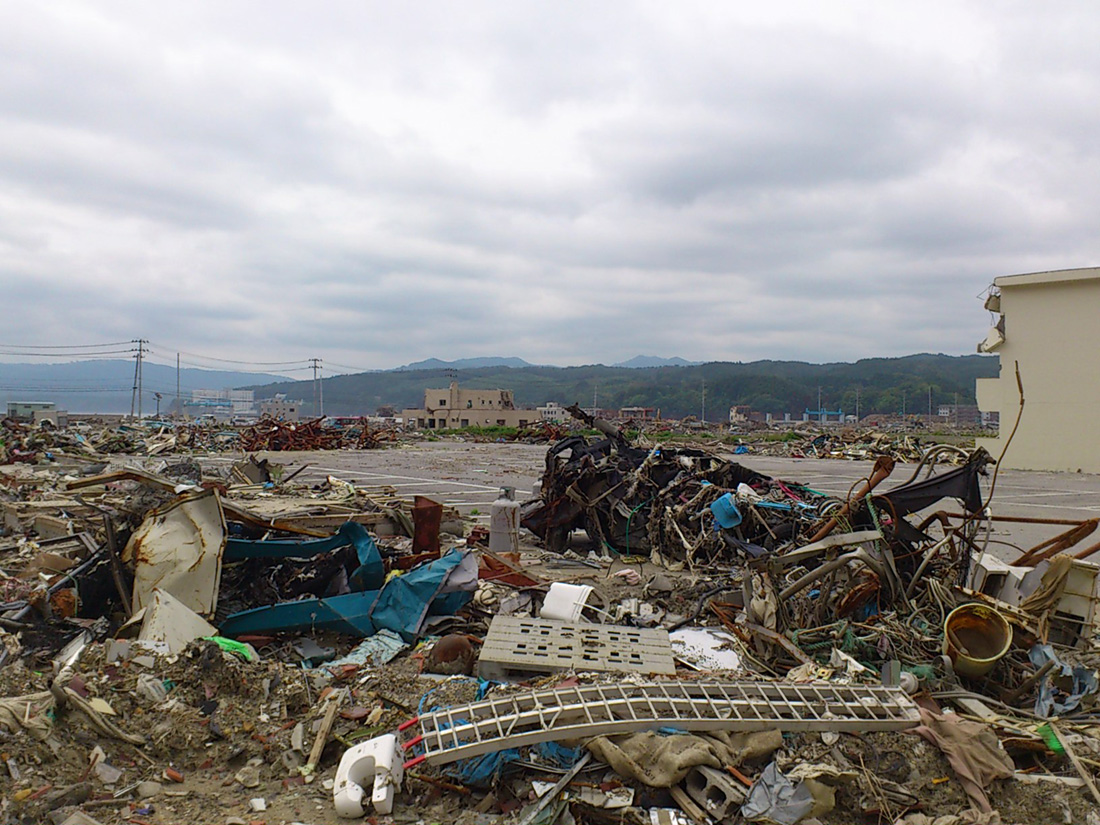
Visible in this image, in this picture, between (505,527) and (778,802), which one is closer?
(778,802)

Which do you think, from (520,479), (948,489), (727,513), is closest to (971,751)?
(948,489)

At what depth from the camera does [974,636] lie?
5.02 metres

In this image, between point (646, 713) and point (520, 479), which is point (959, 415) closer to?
point (520, 479)

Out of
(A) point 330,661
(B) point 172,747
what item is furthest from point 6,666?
(A) point 330,661

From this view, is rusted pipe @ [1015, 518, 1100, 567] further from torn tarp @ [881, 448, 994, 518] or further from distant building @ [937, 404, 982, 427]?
distant building @ [937, 404, 982, 427]

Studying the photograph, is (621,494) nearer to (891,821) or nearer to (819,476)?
(891,821)

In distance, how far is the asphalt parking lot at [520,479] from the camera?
1459cm

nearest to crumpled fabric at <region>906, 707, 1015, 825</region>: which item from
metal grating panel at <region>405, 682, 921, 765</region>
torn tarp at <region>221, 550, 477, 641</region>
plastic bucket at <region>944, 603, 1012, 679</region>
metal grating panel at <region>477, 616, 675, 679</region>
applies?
metal grating panel at <region>405, 682, 921, 765</region>

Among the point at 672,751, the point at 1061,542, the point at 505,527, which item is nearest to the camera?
the point at 672,751

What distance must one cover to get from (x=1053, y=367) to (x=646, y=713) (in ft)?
107

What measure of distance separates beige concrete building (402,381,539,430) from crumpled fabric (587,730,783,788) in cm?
7012

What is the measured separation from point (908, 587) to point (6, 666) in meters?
6.07

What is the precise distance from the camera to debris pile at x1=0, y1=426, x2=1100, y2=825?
3510mm

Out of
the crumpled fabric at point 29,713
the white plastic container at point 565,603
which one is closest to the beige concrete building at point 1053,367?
the white plastic container at point 565,603
